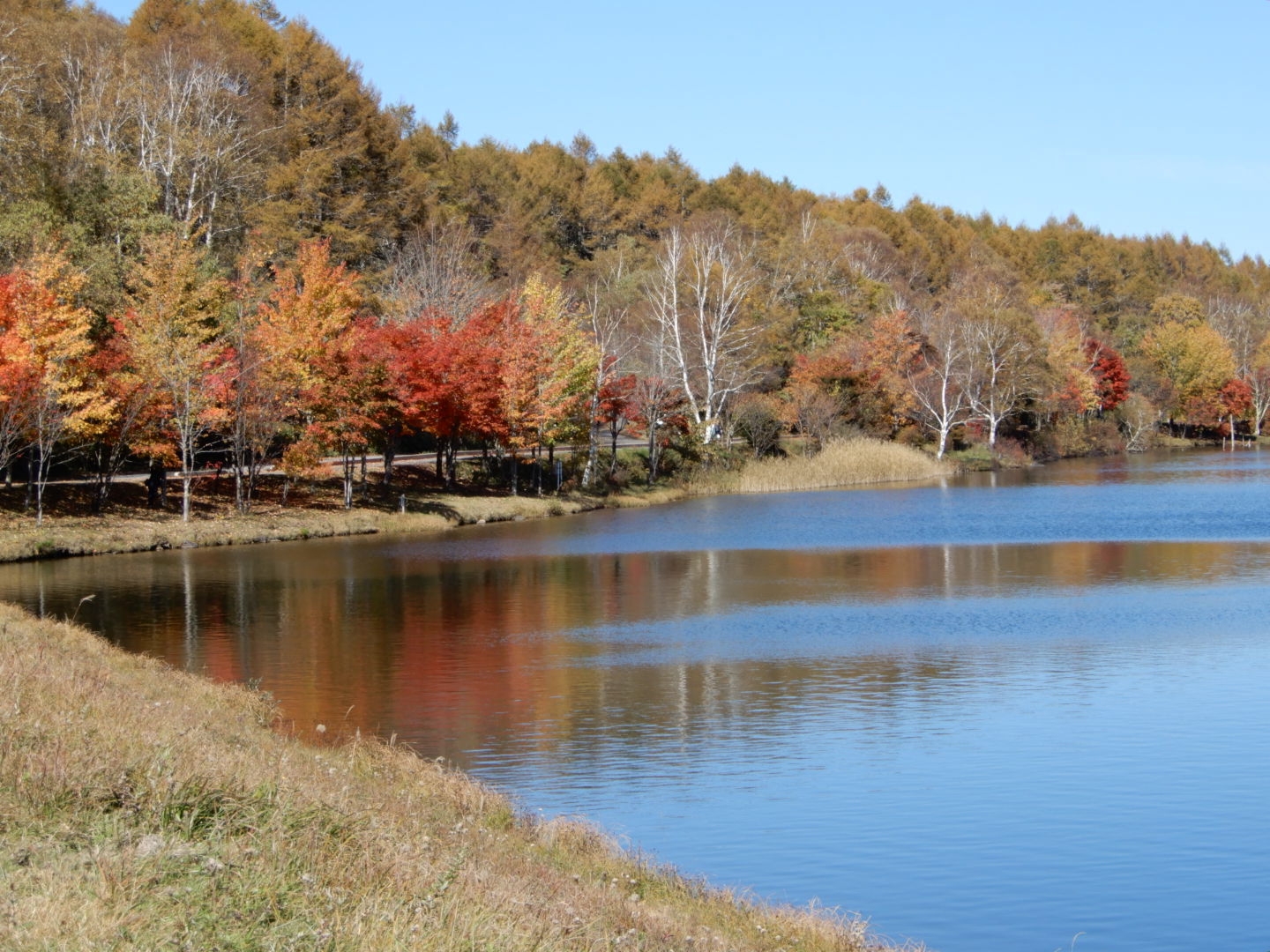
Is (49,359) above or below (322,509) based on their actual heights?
above

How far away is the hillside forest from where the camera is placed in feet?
151

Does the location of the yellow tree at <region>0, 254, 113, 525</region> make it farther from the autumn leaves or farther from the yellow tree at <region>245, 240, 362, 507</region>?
the yellow tree at <region>245, 240, 362, 507</region>

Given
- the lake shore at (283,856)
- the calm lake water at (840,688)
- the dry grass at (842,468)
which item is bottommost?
the calm lake water at (840,688)

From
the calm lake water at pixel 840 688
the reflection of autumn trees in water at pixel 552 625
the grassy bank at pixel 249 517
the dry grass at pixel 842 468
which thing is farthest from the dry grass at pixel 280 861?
the dry grass at pixel 842 468

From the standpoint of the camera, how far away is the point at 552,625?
94.7 feet

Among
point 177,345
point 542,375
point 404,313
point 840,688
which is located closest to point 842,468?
point 542,375

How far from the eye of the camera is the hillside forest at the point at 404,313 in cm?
4609

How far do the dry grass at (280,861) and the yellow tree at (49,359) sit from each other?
29.2 meters

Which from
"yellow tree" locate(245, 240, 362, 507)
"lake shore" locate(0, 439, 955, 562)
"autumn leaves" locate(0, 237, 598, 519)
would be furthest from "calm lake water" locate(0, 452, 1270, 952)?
"yellow tree" locate(245, 240, 362, 507)

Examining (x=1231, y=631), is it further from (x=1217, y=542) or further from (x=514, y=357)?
(x=514, y=357)

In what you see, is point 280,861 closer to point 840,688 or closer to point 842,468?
point 840,688

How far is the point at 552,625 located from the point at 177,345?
22.9 meters

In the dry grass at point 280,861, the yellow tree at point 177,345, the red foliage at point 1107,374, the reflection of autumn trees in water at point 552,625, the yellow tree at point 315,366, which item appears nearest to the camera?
the dry grass at point 280,861

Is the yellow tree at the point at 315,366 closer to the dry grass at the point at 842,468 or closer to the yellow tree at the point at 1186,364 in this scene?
the dry grass at the point at 842,468
